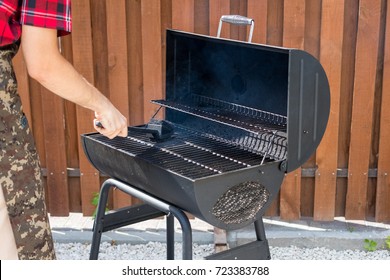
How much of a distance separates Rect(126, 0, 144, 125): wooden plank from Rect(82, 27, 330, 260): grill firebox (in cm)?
108

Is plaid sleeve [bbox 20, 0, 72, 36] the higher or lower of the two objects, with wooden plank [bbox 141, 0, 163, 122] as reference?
higher

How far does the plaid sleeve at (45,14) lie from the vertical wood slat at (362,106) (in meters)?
2.37

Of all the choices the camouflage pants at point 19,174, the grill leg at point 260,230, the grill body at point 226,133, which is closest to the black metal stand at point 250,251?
the grill leg at point 260,230

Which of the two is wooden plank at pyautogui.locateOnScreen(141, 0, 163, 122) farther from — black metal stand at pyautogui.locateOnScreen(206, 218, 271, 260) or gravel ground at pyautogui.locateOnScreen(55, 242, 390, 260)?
black metal stand at pyautogui.locateOnScreen(206, 218, 271, 260)

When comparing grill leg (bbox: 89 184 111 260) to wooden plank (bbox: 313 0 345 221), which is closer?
grill leg (bbox: 89 184 111 260)

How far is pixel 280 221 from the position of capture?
434cm

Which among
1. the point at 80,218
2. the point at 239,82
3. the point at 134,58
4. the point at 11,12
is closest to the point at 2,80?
the point at 11,12

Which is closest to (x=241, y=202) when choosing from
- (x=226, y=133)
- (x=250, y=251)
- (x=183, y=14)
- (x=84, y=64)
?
(x=250, y=251)

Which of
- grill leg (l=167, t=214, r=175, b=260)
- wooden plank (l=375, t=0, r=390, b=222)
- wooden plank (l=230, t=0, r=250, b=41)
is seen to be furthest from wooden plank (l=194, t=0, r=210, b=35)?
grill leg (l=167, t=214, r=175, b=260)

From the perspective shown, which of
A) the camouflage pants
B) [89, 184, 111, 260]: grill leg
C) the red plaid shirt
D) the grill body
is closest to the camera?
the red plaid shirt

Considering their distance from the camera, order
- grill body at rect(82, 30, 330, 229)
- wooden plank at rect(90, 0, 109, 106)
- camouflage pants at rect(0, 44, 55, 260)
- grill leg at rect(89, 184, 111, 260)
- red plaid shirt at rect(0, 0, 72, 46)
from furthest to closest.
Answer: wooden plank at rect(90, 0, 109, 106)
grill leg at rect(89, 184, 111, 260)
grill body at rect(82, 30, 330, 229)
camouflage pants at rect(0, 44, 55, 260)
red plaid shirt at rect(0, 0, 72, 46)

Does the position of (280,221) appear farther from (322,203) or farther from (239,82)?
(239,82)

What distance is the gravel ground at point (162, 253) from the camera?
4.06 m

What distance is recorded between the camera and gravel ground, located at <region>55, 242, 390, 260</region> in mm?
4062
